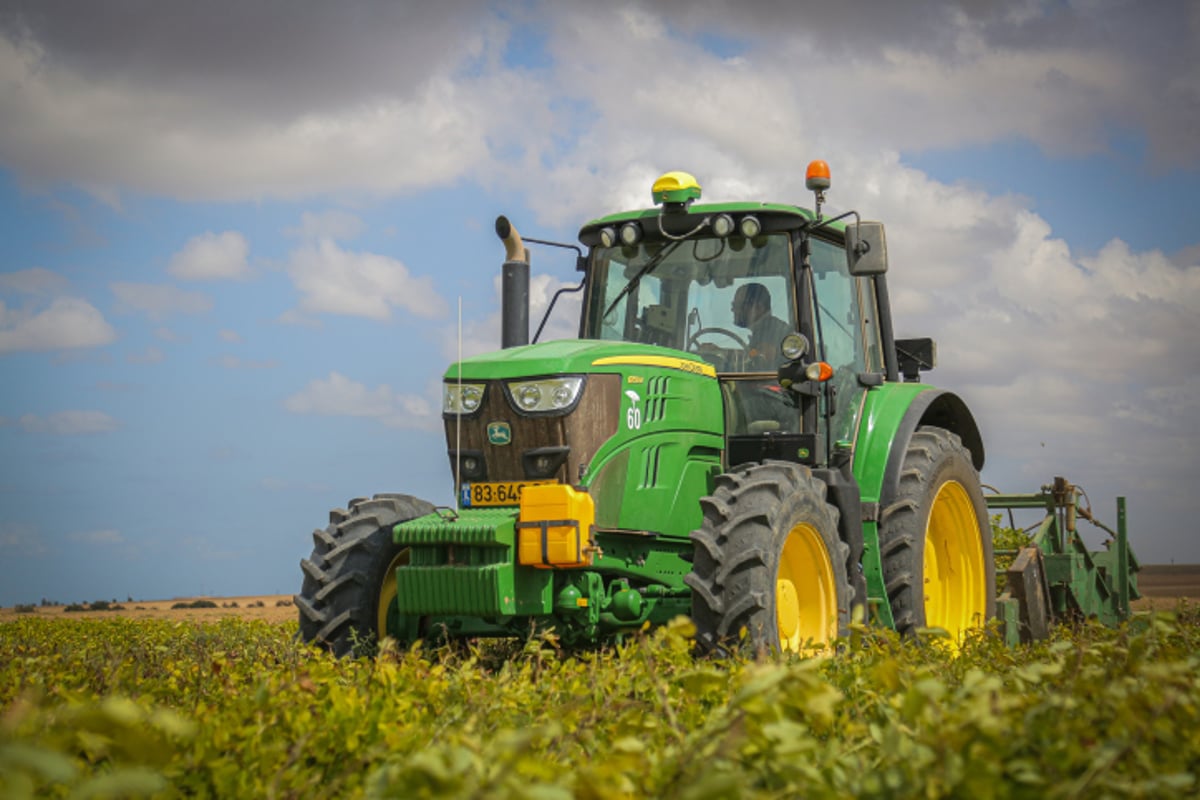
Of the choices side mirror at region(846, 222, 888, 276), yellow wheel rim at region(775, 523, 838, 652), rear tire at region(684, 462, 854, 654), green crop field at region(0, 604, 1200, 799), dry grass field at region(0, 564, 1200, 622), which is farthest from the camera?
dry grass field at region(0, 564, 1200, 622)

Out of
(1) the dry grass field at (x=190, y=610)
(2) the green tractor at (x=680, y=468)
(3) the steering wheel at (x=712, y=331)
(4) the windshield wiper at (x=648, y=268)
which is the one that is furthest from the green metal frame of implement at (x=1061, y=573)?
(1) the dry grass field at (x=190, y=610)

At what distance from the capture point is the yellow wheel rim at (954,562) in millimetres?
9094

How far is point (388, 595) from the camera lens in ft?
23.0

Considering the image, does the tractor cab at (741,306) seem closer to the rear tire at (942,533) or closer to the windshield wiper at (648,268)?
the windshield wiper at (648,268)

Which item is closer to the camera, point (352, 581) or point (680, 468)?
point (352, 581)

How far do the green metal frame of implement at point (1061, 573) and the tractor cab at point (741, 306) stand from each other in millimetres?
2004

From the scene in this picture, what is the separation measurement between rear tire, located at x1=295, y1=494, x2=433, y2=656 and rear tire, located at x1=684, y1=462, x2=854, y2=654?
172 centimetres

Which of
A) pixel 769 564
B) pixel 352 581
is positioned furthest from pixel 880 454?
pixel 352 581

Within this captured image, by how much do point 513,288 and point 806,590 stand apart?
2553 millimetres

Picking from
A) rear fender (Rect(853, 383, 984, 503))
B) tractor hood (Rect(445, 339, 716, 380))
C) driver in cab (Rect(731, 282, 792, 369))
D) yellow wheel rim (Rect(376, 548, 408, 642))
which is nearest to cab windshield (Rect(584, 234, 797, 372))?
driver in cab (Rect(731, 282, 792, 369))

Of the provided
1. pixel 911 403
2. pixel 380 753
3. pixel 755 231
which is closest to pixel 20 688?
pixel 380 753

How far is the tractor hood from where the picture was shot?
670cm

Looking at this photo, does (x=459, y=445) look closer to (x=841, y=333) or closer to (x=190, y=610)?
(x=841, y=333)

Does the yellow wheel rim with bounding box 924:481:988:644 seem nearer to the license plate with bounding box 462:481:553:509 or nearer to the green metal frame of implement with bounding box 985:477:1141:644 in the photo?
the green metal frame of implement with bounding box 985:477:1141:644
